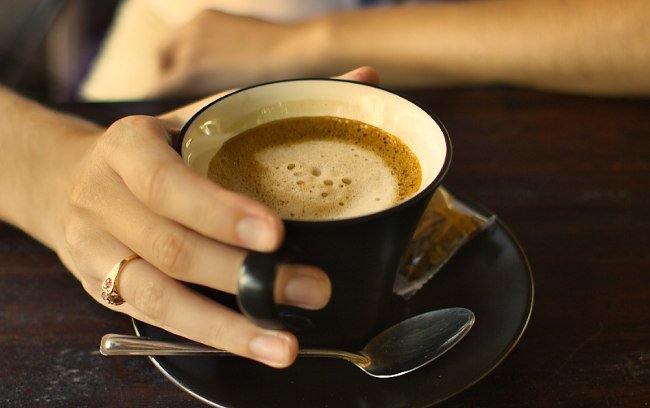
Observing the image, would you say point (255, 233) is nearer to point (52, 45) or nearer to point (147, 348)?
point (147, 348)

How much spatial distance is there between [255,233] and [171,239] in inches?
4.0

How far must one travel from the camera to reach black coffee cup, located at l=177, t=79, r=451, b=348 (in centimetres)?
47

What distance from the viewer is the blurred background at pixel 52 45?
1662mm

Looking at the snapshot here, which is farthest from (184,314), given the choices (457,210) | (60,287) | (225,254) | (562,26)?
(562,26)

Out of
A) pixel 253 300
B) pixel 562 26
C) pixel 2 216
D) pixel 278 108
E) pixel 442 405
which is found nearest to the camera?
pixel 253 300

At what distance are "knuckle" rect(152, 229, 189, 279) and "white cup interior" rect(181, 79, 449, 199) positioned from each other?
0.25 feet

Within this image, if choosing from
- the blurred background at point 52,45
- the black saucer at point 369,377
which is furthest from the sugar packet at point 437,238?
the blurred background at point 52,45

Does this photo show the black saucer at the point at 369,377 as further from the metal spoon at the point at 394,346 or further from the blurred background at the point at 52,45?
the blurred background at the point at 52,45

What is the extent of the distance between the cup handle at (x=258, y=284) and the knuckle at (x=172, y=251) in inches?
3.2

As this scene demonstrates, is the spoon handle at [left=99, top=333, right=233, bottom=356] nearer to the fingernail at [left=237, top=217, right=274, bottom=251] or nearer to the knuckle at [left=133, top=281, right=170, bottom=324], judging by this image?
the knuckle at [left=133, top=281, right=170, bottom=324]

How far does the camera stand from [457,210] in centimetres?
72

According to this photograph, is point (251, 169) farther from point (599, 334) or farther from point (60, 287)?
point (599, 334)

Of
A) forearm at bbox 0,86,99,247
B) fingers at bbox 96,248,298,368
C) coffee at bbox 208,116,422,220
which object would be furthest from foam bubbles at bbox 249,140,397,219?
forearm at bbox 0,86,99,247

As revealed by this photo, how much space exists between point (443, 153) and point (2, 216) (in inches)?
21.2
